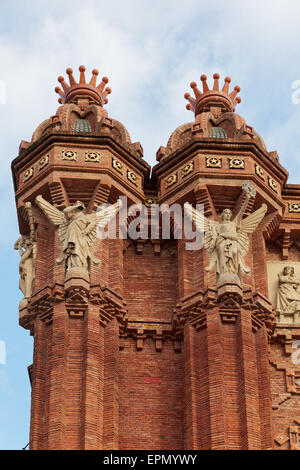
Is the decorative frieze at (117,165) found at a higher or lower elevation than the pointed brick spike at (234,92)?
lower

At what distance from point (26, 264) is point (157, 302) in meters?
2.95

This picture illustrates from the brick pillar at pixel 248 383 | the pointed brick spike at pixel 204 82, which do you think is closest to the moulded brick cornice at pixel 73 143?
the pointed brick spike at pixel 204 82

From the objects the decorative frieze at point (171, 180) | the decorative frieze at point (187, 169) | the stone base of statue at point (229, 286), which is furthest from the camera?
the decorative frieze at point (171, 180)

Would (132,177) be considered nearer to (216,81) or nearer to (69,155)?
(69,155)

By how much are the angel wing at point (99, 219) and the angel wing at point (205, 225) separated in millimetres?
1530

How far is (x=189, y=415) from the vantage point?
2456 centimetres

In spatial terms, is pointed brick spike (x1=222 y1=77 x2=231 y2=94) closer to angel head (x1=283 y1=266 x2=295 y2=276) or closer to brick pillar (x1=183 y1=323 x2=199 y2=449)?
angel head (x1=283 y1=266 x2=295 y2=276)

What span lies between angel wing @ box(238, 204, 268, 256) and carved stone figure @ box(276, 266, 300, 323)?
54.8 inches

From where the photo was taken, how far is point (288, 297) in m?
27.4

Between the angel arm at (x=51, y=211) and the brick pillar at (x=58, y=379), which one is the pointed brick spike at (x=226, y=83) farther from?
the brick pillar at (x=58, y=379)

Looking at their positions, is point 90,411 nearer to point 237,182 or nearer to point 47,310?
point 47,310

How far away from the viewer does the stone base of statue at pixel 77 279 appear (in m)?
25.3

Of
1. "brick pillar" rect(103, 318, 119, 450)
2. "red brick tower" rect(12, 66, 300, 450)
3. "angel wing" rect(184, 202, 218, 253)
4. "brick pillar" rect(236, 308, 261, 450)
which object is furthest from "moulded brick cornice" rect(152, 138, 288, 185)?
"brick pillar" rect(103, 318, 119, 450)

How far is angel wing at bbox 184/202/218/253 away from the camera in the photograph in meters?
26.6
